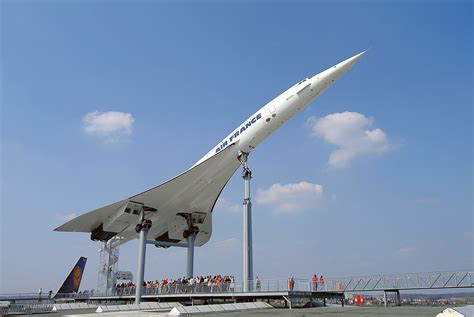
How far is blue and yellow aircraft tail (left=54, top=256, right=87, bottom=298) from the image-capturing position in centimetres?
4366

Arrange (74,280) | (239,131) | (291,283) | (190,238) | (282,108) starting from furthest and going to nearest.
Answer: (74,280)
(190,238)
(239,131)
(282,108)
(291,283)

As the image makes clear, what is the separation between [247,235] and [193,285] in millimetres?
5816

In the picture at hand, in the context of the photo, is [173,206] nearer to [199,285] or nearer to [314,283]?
[199,285]

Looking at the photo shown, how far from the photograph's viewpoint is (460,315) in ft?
19.1

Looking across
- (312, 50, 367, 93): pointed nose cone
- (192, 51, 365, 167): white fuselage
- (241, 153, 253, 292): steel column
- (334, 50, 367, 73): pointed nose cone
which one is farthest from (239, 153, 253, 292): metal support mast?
(334, 50, 367, 73): pointed nose cone

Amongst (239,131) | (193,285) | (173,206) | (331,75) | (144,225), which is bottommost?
(193,285)

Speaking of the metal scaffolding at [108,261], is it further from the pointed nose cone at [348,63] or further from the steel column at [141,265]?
the pointed nose cone at [348,63]

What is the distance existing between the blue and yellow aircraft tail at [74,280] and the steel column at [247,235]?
95.1 ft

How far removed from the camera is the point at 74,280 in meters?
44.6

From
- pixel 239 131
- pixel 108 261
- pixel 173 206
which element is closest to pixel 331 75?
pixel 239 131

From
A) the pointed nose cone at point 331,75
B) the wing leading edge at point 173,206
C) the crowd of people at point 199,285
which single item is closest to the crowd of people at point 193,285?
the crowd of people at point 199,285

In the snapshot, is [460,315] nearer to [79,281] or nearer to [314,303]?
[314,303]

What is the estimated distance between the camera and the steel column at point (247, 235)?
2262cm

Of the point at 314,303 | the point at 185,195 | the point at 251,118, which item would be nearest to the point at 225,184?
the point at 185,195
